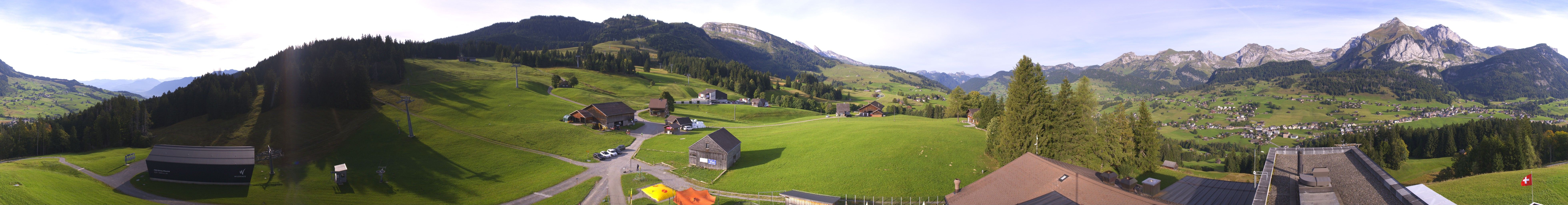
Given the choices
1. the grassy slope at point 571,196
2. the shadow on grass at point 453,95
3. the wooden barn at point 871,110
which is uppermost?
the shadow on grass at point 453,95

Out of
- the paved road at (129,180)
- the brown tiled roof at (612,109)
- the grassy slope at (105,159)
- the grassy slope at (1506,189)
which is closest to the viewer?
the grassy slope at (1506,189)

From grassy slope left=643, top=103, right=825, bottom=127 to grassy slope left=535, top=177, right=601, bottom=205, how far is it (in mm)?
31734

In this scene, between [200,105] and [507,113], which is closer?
[200,105]

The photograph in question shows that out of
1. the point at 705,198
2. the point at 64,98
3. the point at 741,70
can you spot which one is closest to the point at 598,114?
the point at 705,198

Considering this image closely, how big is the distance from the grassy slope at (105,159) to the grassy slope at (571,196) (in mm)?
26213

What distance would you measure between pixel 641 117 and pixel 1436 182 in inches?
2796

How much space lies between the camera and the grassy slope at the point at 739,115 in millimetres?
72500

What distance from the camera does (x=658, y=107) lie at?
74.6 m

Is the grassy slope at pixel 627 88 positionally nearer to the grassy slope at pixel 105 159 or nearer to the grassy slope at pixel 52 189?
the grassy slope at pixel 105 159

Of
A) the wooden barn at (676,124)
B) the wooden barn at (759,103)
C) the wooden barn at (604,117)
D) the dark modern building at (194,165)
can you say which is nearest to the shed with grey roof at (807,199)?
the dark modern building at (194,165)

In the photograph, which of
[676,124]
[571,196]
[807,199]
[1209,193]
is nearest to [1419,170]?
[1209,193]

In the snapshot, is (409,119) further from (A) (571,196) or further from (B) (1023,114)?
(B) (1023,114)

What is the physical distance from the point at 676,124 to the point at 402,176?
2881cm

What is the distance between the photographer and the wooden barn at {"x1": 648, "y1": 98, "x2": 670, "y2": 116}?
74.5m
